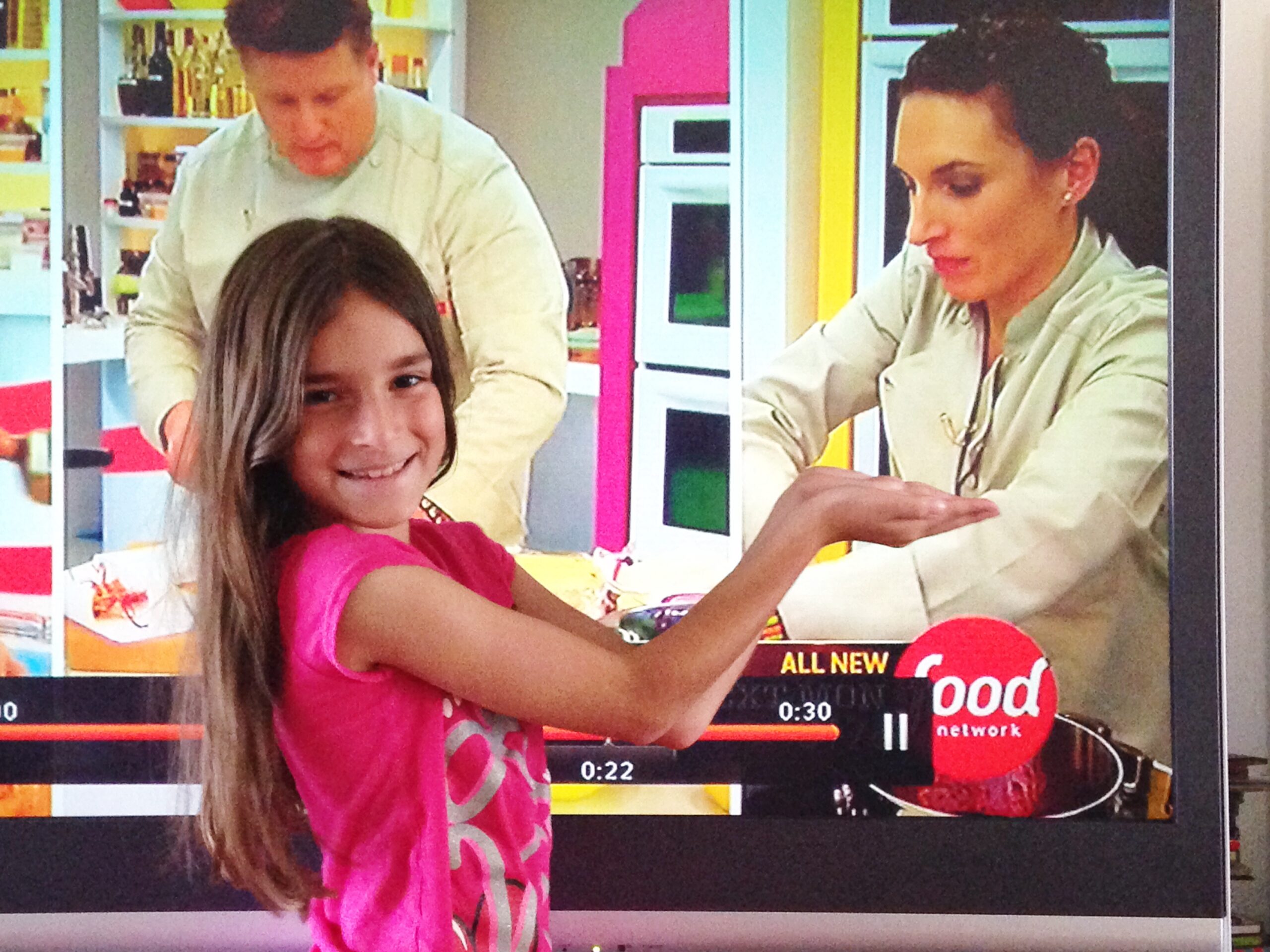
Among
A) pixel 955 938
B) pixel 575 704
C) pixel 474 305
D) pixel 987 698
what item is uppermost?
pixel 474 305

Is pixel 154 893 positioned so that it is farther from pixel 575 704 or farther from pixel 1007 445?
pixel 1007 445

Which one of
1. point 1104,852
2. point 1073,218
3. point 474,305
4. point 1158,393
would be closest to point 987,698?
point 1104,852

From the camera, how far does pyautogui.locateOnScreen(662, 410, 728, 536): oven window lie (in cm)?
148

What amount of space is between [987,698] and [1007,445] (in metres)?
0.28

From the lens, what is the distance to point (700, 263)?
58.4 inches

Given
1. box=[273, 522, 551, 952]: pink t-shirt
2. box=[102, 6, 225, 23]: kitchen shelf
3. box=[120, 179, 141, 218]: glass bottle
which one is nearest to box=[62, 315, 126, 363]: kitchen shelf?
box=[120, 179, 141, 218]: glass bottle

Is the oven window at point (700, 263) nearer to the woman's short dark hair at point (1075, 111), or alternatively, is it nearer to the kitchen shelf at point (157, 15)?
the woman's short dark hair at point (1075, 111)

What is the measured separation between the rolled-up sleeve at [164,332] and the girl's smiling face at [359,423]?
2.02ft

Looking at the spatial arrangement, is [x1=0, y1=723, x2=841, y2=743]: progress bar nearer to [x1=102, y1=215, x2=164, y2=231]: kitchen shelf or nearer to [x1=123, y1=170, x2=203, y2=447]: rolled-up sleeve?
[x1=123, y1=170, x2=203, y2=447]: rolled-up sleeve

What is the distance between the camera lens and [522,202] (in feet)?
4.90

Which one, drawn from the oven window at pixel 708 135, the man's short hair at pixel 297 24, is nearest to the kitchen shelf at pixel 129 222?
the man's short hair at pixel 297 24

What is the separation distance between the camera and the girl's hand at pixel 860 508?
0.93 m

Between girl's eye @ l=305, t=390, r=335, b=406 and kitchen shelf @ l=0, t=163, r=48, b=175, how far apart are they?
2.52 feet

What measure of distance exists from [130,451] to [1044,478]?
1.01m
